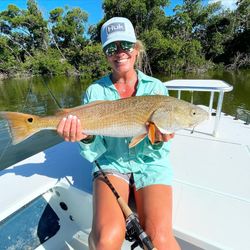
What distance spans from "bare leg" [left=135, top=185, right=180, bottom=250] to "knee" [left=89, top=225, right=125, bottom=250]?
213 mm

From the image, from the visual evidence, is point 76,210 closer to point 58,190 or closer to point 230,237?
point 58,190

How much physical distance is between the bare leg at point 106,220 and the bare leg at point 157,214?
17 centimetres

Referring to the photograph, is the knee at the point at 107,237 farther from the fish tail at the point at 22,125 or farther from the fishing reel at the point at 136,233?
the fish tail at the point at 22,125

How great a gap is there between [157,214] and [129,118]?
30.6 inches

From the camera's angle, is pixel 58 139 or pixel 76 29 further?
pixel 76 29

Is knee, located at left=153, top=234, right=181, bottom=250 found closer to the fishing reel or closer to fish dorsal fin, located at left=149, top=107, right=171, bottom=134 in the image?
the fishing reel

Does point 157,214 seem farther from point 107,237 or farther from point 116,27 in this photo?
point 116,27

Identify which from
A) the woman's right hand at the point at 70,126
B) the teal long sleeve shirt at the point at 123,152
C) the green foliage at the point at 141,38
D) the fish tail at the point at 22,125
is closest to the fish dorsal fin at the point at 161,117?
the teal long sleeve shirt at the point at 123,152

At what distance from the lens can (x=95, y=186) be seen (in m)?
2.02

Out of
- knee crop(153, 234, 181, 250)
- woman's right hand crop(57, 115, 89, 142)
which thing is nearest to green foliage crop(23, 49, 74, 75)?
woman's right hand crop(57, 115, 89, 142)

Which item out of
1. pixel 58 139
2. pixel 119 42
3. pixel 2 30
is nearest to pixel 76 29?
pixel 2 30

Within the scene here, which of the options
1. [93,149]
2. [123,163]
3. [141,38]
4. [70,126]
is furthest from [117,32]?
[141,38]

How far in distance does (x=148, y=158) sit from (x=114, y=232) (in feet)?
2.45

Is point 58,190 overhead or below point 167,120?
below
